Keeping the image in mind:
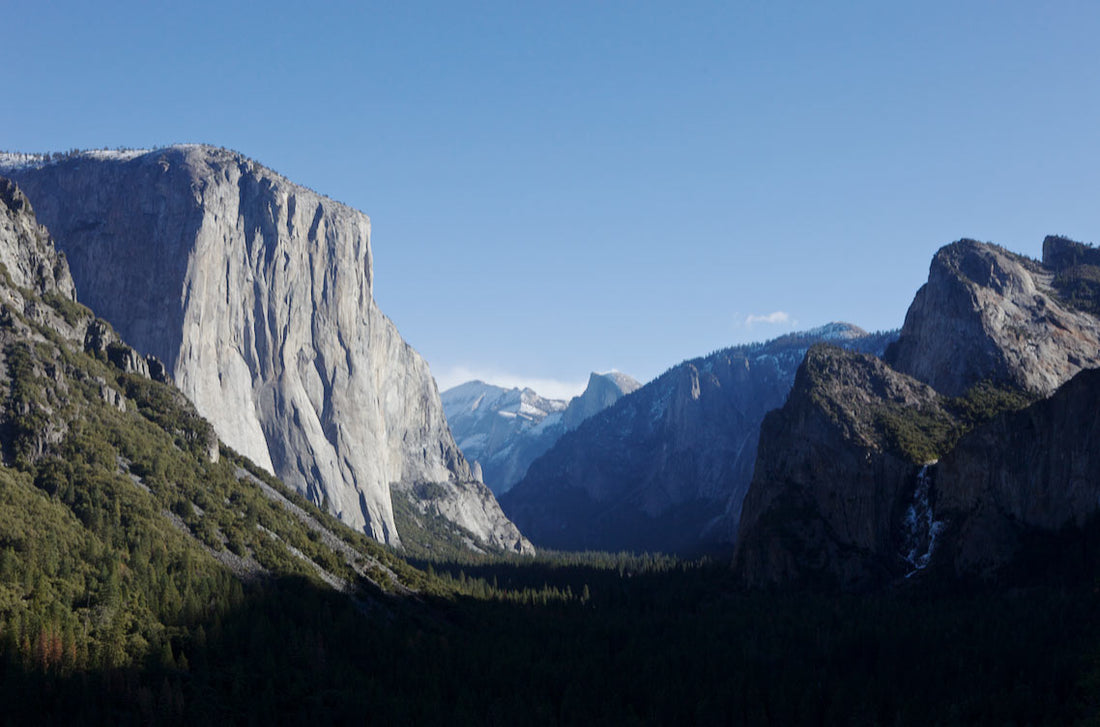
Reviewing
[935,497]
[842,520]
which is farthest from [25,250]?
[935,497]

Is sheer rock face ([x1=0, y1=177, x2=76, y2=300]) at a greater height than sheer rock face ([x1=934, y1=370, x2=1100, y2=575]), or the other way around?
sheer rock face ([x1=0, y1=177, x2=76, y2=300])

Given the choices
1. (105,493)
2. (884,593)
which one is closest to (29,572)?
(105,493)

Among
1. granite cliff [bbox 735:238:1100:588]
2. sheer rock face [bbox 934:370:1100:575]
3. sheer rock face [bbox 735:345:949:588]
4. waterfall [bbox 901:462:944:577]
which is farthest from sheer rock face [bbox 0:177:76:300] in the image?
sheer rock face [bbox 934:370:1100:575]

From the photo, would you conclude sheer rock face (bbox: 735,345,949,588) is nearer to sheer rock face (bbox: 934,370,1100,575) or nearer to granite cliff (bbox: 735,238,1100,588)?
granite cliff (bbox: 735,238,1100,588)

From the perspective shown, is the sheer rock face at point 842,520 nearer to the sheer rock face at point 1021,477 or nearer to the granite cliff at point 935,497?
the granite cliff at point 935,497

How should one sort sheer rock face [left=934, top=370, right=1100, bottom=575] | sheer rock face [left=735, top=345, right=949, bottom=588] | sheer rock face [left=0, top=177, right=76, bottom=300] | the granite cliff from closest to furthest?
1. sheer rock face [left=0, top=177, right=76, bottom=300]
2. sheer rock face [left=934, top=370, right=1100, bottom=575]
3. the granite cliff
4. sheer rock face [left=735, top=345, right=949, bottom=588]

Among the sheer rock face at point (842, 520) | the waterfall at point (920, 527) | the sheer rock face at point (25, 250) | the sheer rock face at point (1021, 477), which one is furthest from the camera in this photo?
the sheer rock face at point (842, 520)

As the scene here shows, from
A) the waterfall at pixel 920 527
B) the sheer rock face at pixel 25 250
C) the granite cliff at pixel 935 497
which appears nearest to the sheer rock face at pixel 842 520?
the granite cliff at pixel 935 497
